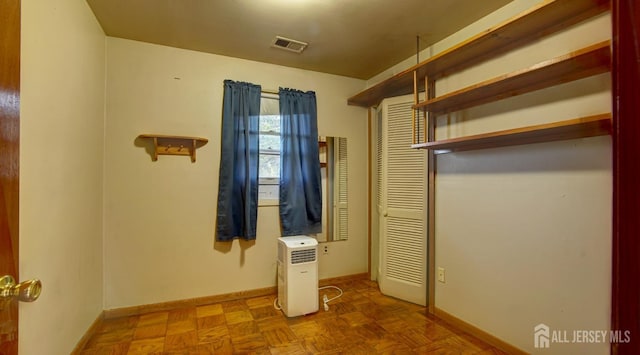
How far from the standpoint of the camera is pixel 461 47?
76.4 inches

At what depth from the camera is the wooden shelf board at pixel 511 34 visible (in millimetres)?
1530

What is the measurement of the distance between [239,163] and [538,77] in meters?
2.38

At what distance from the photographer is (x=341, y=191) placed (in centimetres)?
331

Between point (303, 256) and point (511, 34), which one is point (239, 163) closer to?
point (303, 256)

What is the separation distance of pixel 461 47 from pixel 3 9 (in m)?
2.18

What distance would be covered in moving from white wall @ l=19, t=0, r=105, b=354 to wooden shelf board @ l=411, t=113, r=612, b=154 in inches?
93.7

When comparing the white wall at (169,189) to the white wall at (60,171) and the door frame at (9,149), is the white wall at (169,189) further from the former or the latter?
the door frame at (9,149)

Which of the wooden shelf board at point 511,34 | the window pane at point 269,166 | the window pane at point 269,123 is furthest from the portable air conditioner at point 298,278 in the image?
the wooden shelf board at point 511,34

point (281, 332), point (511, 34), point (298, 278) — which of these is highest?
point (511, 34)

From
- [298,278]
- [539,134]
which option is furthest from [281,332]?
[539,134]

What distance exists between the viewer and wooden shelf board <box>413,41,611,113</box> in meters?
1.41

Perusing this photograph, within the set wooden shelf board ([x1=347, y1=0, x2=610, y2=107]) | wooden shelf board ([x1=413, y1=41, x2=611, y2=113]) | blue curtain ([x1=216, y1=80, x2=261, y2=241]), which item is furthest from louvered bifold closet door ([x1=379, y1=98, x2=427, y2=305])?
blue curtain ([x1=216, y1=80, x2=261, y2=241])

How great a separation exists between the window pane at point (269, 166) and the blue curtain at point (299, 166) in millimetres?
78
